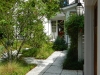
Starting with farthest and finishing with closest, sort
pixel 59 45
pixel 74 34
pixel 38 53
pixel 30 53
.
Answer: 1. pixel 59 45
2. pixel 30 53
3. pixel 38 53
4. pixel 74 34

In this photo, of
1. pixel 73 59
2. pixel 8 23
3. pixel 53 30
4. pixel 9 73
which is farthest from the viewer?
pixel 53 30

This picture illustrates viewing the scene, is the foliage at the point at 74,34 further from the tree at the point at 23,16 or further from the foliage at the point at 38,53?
the foliage at the point at 38,53

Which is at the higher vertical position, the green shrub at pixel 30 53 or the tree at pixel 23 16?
the tree at pixel 23 16

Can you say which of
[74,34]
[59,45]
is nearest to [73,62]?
[74,34]

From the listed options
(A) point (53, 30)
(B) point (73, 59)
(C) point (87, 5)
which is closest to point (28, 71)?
(B) point (73, 59)

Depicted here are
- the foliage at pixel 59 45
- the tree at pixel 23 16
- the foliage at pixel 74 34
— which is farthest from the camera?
the foliage at pixel 59 45

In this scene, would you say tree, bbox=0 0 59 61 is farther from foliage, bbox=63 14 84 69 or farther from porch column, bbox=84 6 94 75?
porch column, bbox=84 6 94 75

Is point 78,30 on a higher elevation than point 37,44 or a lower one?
higher

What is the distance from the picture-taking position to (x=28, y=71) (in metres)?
7.07

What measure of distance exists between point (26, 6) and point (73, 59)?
133 inches

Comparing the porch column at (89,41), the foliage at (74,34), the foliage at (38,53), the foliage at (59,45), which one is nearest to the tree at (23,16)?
the foliage at (74,34)

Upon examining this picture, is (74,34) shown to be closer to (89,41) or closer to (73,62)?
(73,62)

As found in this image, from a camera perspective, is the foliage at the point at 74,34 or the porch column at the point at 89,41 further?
the foliage at the point at 74,34

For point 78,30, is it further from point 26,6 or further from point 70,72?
point 26,6
